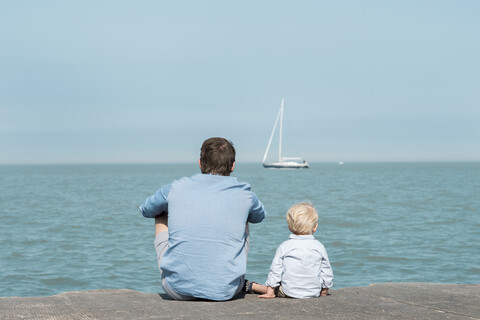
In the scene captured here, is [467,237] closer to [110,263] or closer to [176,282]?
[110,263]

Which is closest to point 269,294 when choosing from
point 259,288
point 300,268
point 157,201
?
point 259,288

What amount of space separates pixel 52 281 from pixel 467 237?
12.5 metres

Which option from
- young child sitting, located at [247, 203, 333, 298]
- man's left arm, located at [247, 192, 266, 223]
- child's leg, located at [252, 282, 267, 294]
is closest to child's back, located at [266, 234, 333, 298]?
young child sitting, located at [247, 203, 333, 298]

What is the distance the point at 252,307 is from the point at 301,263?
57cm

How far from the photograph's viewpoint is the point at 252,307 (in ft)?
13.9

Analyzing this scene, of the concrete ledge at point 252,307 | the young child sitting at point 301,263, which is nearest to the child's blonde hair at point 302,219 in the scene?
the young child sitting at point 301,263

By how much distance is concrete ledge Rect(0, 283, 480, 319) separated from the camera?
3.96 metres

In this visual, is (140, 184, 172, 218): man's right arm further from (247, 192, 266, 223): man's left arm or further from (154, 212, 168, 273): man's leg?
(247, 192, 266, 223): man's left arm

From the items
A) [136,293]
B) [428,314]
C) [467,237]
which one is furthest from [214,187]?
[467,237]

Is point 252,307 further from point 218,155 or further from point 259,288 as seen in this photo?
point 218,155

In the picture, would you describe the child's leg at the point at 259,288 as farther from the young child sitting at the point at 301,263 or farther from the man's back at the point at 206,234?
the man's back at the point at 206,234

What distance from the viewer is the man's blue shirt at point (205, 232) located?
14.1ft

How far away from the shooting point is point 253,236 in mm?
18078

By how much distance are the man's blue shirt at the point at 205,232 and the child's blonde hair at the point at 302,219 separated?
423 mm
